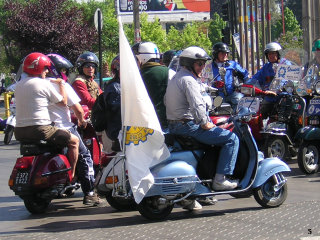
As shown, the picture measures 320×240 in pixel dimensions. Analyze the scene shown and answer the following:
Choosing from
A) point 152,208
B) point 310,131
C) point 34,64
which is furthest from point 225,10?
point 152,208

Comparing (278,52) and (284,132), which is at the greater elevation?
(278,52)

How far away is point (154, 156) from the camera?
7105mm

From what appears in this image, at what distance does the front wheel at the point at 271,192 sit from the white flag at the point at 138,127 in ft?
4.07

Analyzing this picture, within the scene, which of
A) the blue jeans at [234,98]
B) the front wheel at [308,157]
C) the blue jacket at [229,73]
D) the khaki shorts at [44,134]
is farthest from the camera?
the blue jacket at [229,73]

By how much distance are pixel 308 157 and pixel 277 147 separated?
0.79 m

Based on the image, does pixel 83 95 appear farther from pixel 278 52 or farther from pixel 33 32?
pixel 33 32

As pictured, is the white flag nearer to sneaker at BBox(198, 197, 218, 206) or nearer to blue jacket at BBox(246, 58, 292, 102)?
sneaker at BBox(198, 197, 218, 206)

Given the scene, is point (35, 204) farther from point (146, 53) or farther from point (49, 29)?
point (49, 29)

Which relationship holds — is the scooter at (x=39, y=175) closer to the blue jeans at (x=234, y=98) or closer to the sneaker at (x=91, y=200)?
the sneaker at (x=91, y=200)

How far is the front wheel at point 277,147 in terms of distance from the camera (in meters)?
11.1

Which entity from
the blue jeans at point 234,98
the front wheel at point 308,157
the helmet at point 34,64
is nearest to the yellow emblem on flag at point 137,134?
the helmet at point 34,64

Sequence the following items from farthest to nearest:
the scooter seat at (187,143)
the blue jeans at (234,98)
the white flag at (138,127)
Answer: the blue jeans at (234,98)
the scooter seat at (187,143)
the white flag at (138,127)

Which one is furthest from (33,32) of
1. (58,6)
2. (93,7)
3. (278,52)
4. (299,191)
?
(93,7)

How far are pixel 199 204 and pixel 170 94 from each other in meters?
1.37
